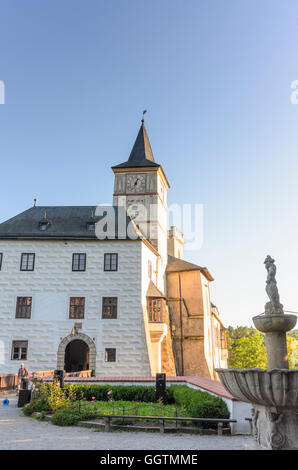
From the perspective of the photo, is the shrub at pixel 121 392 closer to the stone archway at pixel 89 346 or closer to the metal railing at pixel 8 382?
the metal railing at pixel 8 382

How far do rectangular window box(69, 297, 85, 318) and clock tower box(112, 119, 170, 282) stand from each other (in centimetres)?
997

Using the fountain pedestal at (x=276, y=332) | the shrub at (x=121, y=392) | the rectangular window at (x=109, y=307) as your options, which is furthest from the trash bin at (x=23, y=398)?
the fountain pedestal at (x=276, y=332)

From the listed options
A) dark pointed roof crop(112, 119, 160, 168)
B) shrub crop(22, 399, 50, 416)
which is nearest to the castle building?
dark pointed roof crop(112, 119, 160, 168)

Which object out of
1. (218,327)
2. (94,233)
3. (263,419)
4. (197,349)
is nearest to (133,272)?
(94,233)

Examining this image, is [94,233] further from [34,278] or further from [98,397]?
[98,397]

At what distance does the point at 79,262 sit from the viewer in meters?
25.8

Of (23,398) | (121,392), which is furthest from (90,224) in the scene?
(121,392)

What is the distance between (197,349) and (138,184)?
52.6 feet

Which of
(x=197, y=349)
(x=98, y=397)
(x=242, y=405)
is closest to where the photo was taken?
(x=242, y=405)

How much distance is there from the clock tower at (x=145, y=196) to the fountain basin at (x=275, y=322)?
24.9 meters

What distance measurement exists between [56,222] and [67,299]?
6613mm

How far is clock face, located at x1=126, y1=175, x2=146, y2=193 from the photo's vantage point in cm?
3472

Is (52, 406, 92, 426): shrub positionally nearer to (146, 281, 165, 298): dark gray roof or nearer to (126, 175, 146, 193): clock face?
(146, 281, 165, 298): dark gray roof
